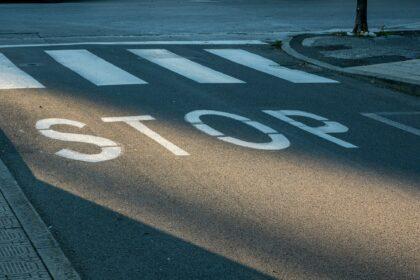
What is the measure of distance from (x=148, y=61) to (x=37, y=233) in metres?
9.14

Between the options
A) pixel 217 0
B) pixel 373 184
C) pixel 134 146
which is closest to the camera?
pixel 373 184

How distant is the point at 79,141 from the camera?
1000 cm

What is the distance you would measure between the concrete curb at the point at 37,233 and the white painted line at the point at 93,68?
544cm

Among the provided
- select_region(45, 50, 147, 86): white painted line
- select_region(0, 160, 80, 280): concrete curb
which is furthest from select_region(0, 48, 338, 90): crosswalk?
select_region(0, 160, 80, 280): concrete curb

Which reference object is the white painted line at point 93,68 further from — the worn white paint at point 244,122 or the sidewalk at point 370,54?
the sidewalk at point 370,54

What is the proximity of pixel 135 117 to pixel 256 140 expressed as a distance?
1766 mm

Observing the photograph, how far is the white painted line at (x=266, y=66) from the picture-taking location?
48.4 feet

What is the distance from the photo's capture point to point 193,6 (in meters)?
26.4

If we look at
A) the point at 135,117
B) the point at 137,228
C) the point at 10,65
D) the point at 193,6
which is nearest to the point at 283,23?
the point at 193,6

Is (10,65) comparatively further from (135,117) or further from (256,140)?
(256,140)

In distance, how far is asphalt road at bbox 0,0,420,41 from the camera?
20047 mm

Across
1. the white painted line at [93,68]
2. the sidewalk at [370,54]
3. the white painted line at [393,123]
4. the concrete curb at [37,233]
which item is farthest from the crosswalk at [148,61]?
the concrete curb at [37,233]

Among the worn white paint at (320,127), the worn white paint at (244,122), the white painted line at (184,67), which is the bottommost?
the white painted line at (184,67)

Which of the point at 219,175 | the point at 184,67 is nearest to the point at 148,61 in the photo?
the point at 184,67
